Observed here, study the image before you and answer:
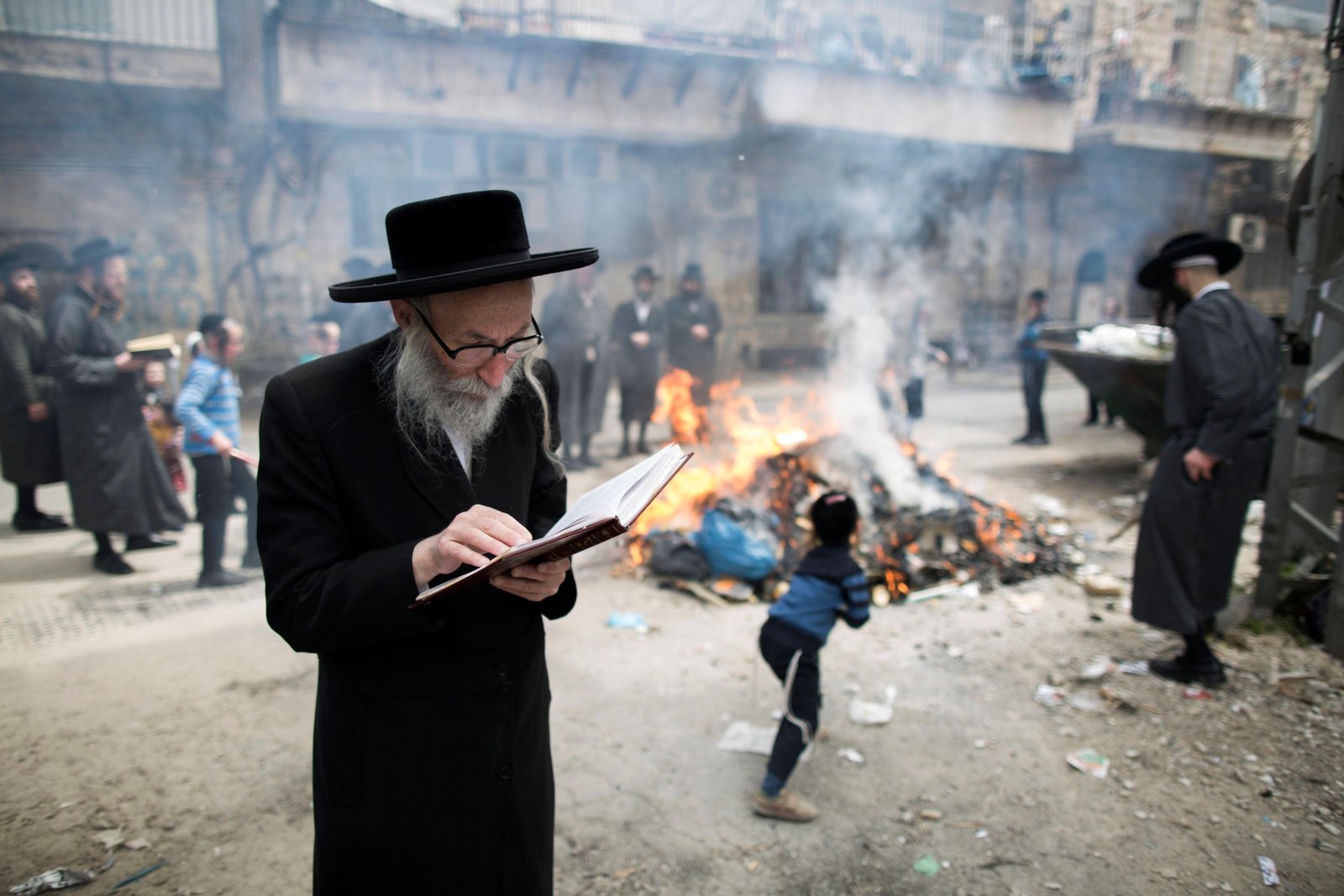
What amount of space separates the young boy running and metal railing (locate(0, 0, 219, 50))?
532 inches

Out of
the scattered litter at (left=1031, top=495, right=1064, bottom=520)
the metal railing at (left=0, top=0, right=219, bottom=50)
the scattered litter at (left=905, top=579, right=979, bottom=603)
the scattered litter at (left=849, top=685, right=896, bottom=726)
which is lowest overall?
the scattered litter at (left=1031, top=495, right=1064, bottom=520)

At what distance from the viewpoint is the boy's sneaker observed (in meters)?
3.31

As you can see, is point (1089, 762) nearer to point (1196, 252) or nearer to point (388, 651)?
point (1196, 252)

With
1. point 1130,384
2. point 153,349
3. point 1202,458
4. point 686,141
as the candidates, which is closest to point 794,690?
point 1202,458

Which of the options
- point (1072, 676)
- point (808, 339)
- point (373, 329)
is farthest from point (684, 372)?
point (808, 339)

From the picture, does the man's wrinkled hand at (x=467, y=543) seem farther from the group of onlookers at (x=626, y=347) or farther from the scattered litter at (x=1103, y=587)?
the group of onlookers at (x=626, y=347)

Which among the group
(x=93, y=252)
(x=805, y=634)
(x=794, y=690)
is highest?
(x=93, y=252)

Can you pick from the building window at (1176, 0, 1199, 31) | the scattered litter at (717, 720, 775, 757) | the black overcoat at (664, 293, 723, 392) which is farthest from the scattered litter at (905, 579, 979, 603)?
the building window at (1176, 0, 1199, 31)

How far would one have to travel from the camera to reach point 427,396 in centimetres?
175

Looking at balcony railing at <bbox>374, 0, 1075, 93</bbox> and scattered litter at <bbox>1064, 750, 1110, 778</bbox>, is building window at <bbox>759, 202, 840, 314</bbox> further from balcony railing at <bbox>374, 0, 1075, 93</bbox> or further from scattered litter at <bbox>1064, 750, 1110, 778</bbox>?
scattered litter at <bbox>1064, 750, 1110, 778</bbox>

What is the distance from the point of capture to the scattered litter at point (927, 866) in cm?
305

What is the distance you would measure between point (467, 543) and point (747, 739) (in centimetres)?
278

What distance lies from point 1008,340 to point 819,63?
8880mm

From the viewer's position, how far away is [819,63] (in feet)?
48.0
